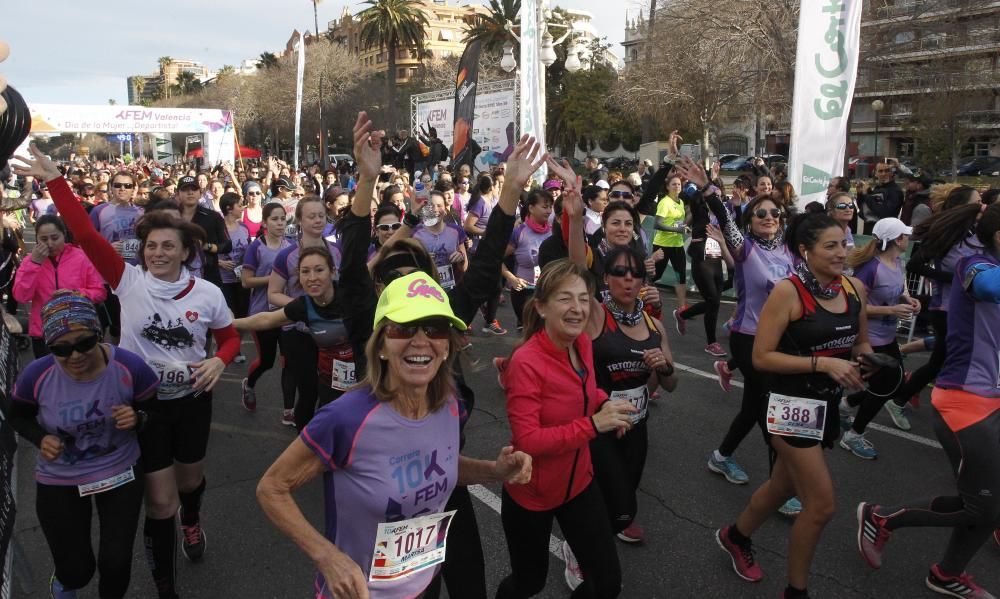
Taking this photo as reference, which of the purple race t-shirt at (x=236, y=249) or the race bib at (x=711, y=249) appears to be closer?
the purple race t-shirt at (x=236, y=249)

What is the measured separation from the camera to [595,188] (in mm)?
7410

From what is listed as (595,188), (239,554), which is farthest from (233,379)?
(595,188)

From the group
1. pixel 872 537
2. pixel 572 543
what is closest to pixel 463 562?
pixel 572 543

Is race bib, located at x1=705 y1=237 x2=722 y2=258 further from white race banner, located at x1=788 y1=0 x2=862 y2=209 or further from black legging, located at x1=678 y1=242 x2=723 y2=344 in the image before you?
white race banner, located at x1=788 y1=0 x2=862 y2=209

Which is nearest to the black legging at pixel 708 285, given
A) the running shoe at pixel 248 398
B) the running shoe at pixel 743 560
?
the running shoe at pixel 743 560

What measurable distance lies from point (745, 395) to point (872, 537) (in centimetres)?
110

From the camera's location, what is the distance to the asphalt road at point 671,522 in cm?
359

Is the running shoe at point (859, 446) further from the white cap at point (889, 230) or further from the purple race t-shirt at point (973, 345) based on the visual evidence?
the purple race t-shirt at point (973, 345)

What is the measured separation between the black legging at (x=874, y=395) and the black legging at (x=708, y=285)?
2772 mm

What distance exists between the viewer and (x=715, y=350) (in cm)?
784

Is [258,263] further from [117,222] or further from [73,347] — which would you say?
[73,347]

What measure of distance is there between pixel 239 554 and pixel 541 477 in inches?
86.0

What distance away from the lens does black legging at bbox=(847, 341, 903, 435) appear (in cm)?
387

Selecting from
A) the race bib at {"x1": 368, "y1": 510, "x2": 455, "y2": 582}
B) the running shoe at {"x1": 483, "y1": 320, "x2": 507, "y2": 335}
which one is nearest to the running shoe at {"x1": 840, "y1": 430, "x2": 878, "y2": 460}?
the race bib at {"x1": 368, "y1": 510, "x2": 455, "y2": 582}
